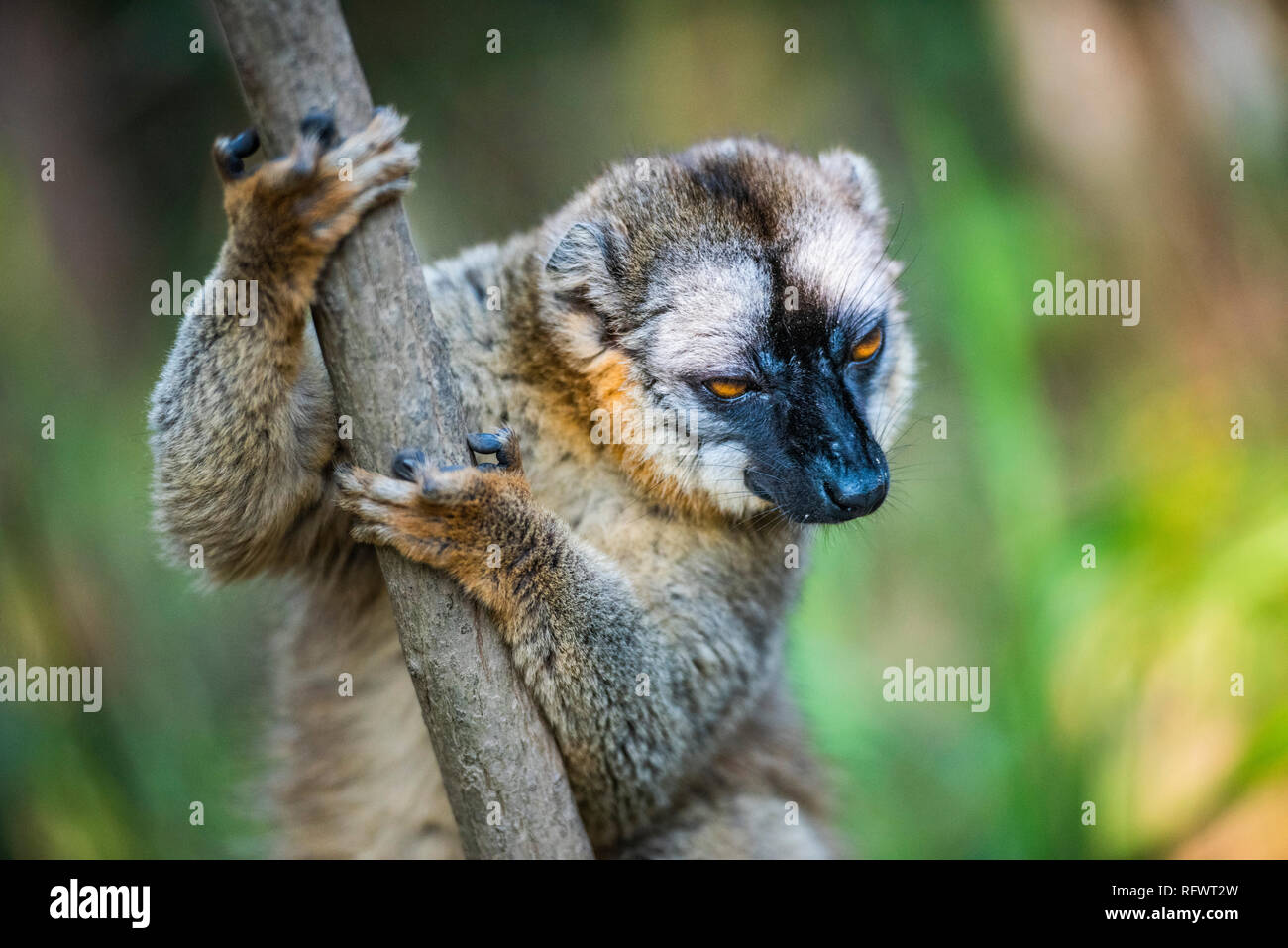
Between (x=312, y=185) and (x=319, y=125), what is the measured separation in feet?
0.45

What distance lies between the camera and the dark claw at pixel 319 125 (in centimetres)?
245

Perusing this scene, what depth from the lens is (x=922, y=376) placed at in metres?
6.42

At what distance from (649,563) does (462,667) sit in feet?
2.85

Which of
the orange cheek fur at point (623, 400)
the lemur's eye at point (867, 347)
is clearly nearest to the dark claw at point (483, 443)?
the orange cheek fur at point (623, 400)

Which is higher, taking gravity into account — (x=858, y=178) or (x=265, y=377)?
(x=858, y=178)

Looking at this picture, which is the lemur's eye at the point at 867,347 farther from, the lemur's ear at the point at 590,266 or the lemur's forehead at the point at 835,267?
the lemur's ear at the point at 590,266

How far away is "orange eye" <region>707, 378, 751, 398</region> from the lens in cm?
337

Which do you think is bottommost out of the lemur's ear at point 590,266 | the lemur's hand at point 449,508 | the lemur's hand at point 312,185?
the lemur's hand at point 449,508

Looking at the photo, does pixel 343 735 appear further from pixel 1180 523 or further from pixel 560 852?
pixel 1180 523

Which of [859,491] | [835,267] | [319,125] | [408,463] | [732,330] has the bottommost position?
[859,491]

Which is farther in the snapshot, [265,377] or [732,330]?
[732,330]

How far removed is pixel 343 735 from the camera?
155 inches

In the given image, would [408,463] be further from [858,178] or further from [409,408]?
[858,178]

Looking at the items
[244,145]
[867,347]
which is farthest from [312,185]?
[867,347]
